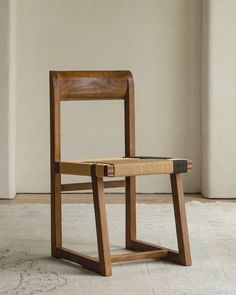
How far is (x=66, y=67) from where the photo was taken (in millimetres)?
4812

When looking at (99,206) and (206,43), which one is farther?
(206,43)

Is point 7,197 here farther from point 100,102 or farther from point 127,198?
point 127,198

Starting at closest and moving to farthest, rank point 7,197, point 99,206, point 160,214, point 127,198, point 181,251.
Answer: point 99,206, point 181,251, point 127,198, point 160,214, point 7,197

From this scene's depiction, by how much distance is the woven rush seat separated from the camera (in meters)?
2.50

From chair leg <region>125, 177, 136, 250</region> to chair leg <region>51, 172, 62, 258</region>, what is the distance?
1.03ft

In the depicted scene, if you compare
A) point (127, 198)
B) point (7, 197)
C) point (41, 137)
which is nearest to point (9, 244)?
point (127, 198)

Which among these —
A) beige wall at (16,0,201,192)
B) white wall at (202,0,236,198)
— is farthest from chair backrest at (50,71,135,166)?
beige wall at (16,0,201,192)

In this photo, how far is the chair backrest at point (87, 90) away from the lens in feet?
9.16

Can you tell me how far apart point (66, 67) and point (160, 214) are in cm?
139

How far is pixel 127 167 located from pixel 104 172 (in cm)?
9

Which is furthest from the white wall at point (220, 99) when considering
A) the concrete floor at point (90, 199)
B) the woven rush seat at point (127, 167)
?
the woven rush seat at point (127, 167)

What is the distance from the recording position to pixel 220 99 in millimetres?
4637

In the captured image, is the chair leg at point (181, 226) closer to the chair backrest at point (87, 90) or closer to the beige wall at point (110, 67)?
the chair backrest at point (87, 90)

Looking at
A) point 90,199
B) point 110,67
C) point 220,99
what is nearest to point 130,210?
point 90,199
